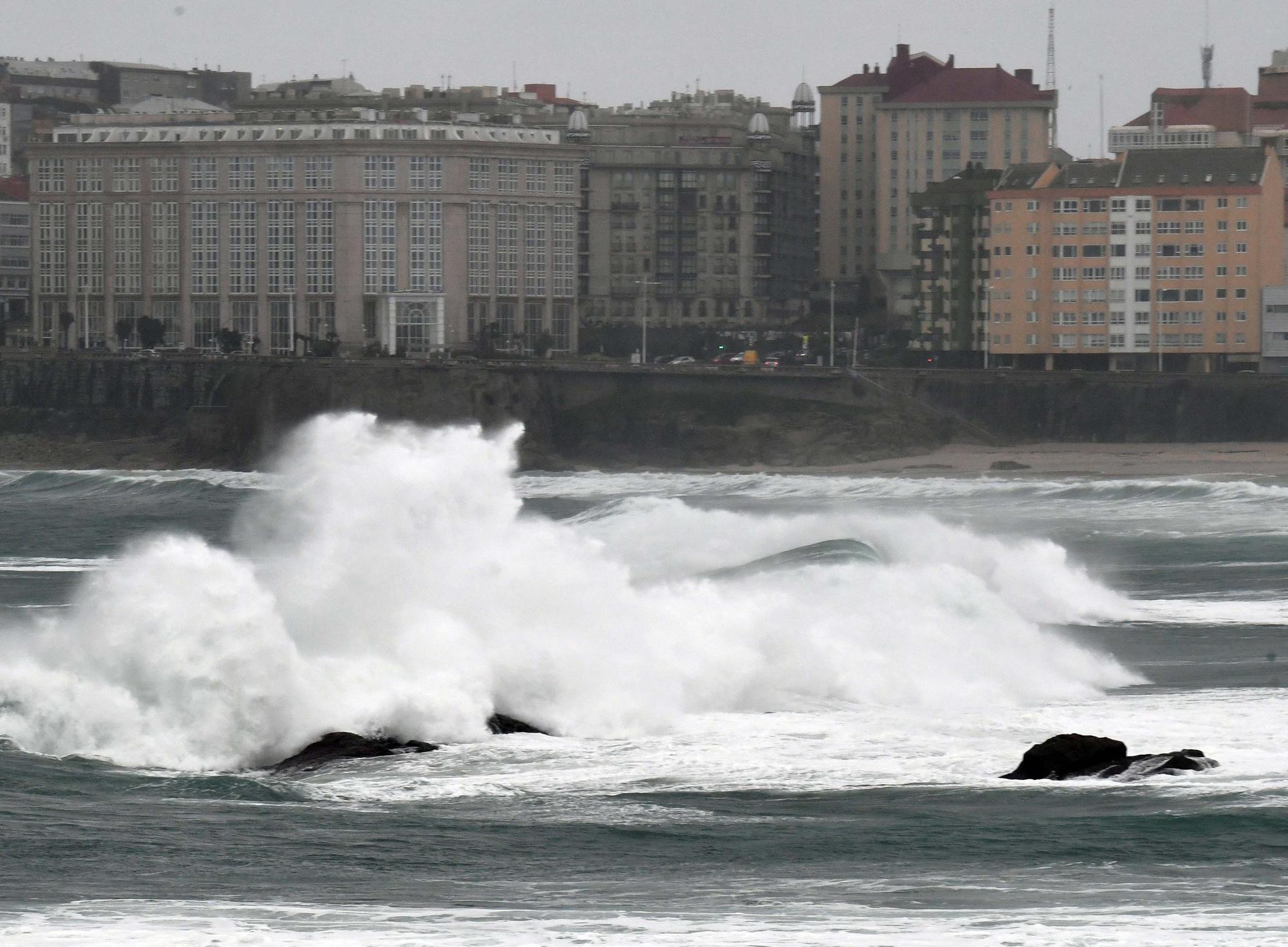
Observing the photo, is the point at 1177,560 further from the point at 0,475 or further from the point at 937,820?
the point at 0,475

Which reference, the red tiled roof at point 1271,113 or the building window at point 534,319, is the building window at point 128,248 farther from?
the red tiled roof at point 1271,113

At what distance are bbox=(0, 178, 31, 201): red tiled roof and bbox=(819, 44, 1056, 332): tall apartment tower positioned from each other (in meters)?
57.9

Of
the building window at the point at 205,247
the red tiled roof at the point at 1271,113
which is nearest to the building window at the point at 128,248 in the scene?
the building window at the point at 205,247

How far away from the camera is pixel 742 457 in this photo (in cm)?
11369

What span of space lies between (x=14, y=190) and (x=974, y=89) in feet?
222

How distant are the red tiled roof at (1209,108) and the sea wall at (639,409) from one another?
38.9m

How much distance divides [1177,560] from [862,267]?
11635 cm

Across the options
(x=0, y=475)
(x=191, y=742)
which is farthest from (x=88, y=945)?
(x=0, y=475)

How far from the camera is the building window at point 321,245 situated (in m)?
138

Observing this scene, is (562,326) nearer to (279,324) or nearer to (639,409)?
(279,324)

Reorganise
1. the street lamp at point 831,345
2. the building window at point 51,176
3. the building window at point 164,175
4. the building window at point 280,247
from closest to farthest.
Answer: the street lamp at point 831,345 < the building window at point 280,247 < the building window at point 164,175 < the building window at point 51,176

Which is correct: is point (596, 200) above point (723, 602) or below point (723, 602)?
above

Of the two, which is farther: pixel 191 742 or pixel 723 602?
pixel 723 602

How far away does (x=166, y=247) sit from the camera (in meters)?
142
